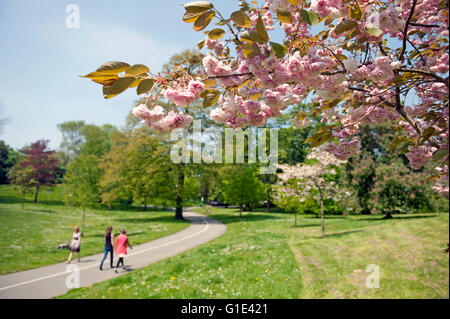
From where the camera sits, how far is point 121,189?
23.0 meters

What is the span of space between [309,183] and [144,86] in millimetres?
14381

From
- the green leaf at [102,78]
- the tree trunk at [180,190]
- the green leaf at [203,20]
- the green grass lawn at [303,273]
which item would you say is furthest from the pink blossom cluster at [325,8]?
the tree trunk at [180,190]

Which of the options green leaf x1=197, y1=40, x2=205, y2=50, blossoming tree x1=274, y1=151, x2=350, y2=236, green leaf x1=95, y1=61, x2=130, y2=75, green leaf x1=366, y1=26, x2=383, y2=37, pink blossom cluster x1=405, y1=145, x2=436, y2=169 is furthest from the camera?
blossoming tree x1=274, y1=151, x2=350, y2=236

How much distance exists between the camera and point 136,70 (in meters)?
1.13

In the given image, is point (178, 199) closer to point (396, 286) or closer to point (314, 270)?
point (314, 270)

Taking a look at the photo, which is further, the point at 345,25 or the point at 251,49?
the point at 345,25

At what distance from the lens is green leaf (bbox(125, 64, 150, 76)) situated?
3.67ft

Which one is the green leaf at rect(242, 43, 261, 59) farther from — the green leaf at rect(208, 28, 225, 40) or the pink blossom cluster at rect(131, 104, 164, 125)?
the pink blossom cluster at rect(131, 104, 164, 125)

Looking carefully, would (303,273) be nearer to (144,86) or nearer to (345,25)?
(345,25)

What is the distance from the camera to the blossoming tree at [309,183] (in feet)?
45.1

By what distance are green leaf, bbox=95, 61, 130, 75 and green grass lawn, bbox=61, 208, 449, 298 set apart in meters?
5.00

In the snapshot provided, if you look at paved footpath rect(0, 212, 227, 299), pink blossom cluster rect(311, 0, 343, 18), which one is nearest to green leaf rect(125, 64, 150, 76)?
pink blossom cluster rect(311, 0, 343, 18)

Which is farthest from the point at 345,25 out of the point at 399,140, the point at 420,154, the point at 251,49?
the point at 420,154

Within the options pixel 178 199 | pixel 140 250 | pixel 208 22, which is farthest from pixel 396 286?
pixel 178 199
